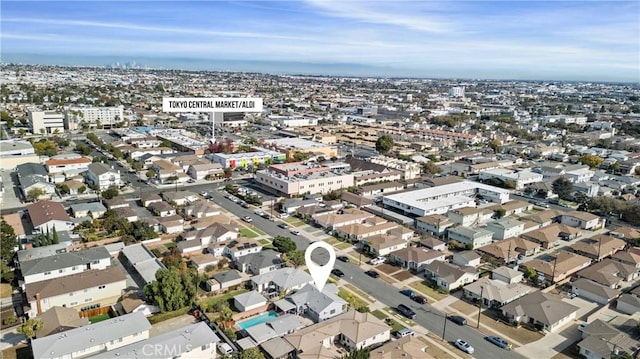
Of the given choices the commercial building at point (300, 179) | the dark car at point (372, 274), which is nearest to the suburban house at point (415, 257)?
the dark car at point (372, 274)

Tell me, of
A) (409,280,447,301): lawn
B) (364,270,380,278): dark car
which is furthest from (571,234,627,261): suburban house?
(364,270,380,278): dark car

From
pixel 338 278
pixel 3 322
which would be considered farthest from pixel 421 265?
pixel 3 322

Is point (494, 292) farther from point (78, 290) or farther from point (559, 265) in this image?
point (78, 290)

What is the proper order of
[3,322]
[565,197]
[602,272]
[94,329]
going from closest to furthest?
[94,329] → [3,322] → [602,272] → [565,197]

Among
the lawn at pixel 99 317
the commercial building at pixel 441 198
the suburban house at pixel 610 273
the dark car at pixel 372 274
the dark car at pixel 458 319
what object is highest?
the commercial building at pixel 441 198

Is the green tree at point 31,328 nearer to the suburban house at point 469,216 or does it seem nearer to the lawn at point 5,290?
the lawn at point 5,290

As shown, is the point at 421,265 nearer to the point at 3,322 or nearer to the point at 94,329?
the point at 94,329

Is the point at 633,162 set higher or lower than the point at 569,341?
higher
